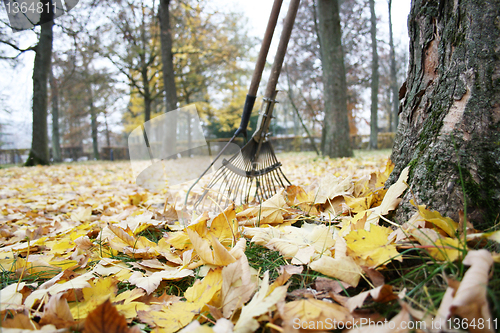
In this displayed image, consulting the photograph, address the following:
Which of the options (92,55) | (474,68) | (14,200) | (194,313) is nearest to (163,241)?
(194,313)

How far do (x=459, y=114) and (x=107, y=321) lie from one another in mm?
1059

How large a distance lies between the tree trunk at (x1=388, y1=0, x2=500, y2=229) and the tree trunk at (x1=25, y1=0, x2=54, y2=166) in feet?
34.7

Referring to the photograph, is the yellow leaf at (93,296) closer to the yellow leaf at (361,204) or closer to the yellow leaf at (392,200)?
the yellow leaf at (392,200)

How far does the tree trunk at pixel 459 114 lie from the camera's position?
2.46ft

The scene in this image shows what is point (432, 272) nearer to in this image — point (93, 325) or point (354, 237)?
point (354, 237)

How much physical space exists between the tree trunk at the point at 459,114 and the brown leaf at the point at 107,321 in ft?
2.67

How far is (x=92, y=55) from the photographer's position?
13383 millimetres

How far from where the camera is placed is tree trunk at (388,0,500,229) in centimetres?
75

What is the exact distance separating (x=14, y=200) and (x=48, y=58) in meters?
8.81

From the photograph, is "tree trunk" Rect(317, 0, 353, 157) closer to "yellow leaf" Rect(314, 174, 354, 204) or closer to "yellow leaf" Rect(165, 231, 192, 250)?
"yellow leaf" Rect(314, 174, 354, 204)

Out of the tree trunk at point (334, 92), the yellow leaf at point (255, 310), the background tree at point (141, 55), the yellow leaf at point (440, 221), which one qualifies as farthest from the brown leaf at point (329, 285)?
the background tree at point (141, 55)

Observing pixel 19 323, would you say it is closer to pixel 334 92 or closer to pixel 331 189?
pixel 331 189

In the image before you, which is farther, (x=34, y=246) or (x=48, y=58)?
(x=48, y=58)

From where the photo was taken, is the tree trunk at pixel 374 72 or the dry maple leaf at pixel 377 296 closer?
the dry maple leaf at pixel 377 296
